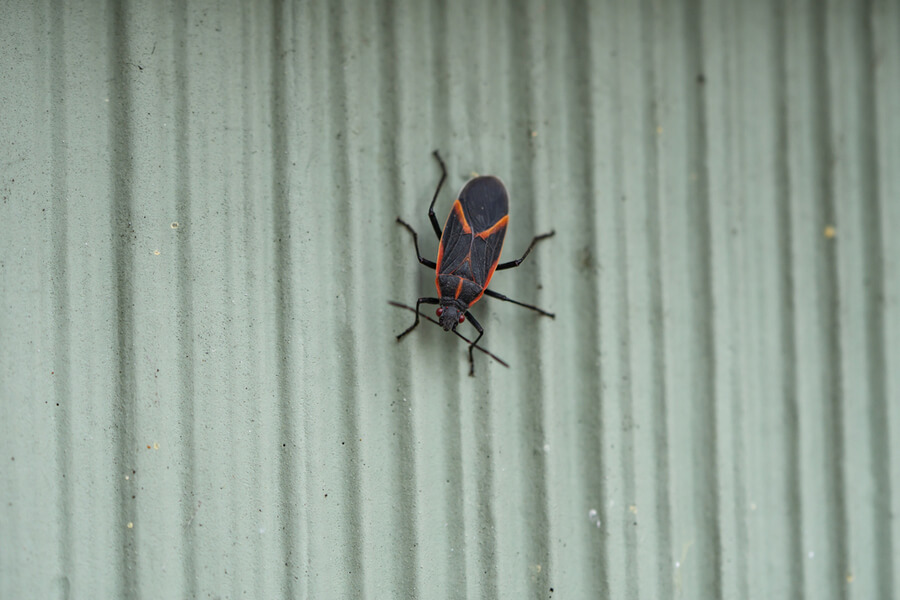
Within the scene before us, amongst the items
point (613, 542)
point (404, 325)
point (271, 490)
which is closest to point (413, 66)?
point (404, 325)

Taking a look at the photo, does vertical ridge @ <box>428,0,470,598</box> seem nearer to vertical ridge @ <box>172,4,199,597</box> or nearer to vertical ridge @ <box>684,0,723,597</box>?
vertical ridge @ <box>172,4,199,597</box>

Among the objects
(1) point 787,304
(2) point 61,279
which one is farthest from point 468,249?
(1) point 787,304

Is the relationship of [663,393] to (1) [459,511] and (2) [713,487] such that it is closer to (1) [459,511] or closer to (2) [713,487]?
(2) [713,487]

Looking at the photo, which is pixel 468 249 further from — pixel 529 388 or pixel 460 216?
pixel 529 388

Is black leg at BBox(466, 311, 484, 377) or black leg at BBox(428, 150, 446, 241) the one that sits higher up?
black leg at BBox(428, 150, 446, 241)

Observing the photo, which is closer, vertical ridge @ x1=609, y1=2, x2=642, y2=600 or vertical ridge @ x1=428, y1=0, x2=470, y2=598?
vertical ridge @ x1=428, y1=0, x2=470, y2=598

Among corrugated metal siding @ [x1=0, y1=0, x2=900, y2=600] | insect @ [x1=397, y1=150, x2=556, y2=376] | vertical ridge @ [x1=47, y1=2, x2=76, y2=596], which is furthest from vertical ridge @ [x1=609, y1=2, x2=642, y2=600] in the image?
vertical ridge @ [x1=47, y1=2, x2=76, y2=596]

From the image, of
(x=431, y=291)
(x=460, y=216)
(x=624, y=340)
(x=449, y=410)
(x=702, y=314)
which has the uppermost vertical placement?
(x=460, y=216)
